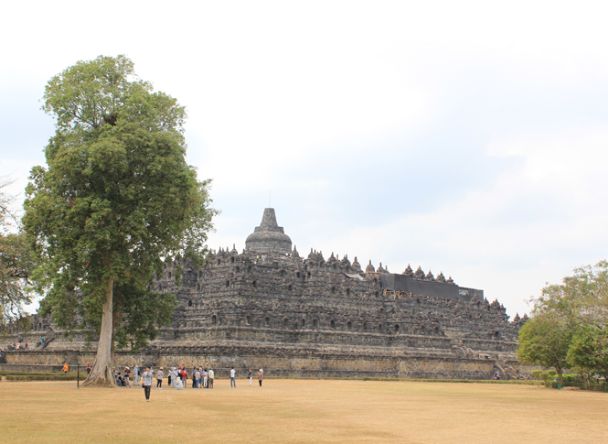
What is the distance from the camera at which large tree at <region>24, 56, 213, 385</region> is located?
140ft

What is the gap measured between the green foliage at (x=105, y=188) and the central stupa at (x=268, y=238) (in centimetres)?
4445

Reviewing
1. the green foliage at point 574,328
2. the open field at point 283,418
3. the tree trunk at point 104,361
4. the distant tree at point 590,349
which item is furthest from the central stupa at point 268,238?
the open field at point 283,418

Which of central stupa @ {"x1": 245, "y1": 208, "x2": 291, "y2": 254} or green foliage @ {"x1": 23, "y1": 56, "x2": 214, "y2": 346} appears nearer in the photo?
green foliage @ {"x1": 23, "y1": 56, "x2": 214, "y2": 346}

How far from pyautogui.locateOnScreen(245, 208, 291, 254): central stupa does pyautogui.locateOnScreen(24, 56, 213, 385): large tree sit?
44389mm

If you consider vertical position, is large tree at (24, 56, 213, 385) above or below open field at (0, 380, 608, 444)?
above

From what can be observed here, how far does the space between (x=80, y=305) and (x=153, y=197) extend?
31.1 feet

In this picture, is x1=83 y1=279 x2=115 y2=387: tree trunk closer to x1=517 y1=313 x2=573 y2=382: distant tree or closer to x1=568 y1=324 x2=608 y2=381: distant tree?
x1=568 y1=324 x2=608 y2=381: distant tree

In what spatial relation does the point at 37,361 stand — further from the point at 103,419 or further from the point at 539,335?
the point at 103,419

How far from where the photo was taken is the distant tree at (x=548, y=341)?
58531 mm

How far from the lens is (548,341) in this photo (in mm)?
58844

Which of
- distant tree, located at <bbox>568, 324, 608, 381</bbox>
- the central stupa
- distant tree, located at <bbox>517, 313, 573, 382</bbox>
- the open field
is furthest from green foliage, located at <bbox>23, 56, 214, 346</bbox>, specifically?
the central stupa

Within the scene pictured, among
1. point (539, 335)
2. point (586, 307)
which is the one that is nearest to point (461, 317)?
point (539, 335)

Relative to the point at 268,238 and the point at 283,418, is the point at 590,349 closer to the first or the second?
the point at 283,418

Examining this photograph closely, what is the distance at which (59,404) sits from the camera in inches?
1211
